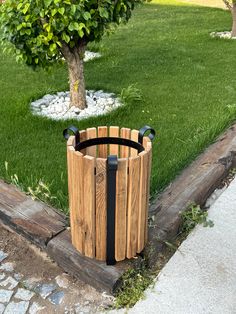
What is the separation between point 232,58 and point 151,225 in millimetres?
5097

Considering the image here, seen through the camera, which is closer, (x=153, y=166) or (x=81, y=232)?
(x=81, y=232)

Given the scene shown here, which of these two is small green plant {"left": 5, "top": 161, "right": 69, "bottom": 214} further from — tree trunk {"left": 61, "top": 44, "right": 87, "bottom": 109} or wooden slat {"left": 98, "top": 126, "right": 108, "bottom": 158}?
tree trunk {"left": 61, "top": 44, "right": 87, "bottom": 109}

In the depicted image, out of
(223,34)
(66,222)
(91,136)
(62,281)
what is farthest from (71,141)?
(223,34)

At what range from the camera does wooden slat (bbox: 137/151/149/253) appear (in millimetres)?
2470

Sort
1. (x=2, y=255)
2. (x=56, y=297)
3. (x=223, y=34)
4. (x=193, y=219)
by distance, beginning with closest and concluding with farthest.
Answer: (x=56, y=297), (x=2, y=255), (x=193, y=219), (x=223, y=34)

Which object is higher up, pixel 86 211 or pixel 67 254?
pixel 86 211

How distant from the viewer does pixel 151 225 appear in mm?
3043

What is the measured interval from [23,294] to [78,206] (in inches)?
26.1

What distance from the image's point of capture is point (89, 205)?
8.25ft

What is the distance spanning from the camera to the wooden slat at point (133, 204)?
2.42 metres

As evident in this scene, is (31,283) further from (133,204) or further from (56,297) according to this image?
(133,204)

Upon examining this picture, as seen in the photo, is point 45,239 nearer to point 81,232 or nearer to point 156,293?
point 81,232

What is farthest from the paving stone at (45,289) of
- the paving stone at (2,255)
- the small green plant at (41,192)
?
the small green plant at (41,192)

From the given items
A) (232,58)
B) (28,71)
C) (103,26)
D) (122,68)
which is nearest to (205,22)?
(232,58)
